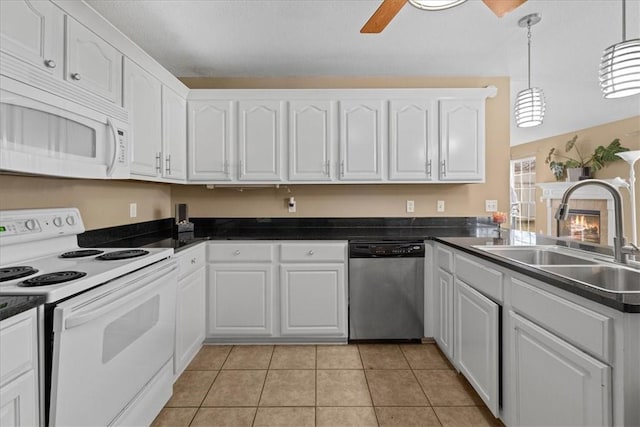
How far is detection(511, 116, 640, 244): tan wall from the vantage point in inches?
203

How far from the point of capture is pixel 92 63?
5.64 feet

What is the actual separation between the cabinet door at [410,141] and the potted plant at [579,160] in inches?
171

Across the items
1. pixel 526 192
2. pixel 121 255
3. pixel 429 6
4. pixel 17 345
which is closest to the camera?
pixel 17 345

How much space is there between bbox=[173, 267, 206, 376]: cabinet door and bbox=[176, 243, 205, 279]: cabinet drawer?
40 mm

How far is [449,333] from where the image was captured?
7.75 ft

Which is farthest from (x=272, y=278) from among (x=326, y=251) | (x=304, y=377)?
(x=304, y=377)

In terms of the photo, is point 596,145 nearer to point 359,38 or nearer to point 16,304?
point 359,38

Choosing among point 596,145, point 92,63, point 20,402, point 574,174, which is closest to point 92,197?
point 92,63

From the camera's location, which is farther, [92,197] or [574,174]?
[574,174]

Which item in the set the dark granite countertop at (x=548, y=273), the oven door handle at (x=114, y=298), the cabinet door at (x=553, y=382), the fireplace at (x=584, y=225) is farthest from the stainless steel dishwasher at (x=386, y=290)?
the fireplace at (x=584, y=225)

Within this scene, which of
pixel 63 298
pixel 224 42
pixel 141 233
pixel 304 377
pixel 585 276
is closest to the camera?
pixel 63 298

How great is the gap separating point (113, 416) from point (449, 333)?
202 cm

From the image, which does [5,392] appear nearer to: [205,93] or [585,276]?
[585,276]

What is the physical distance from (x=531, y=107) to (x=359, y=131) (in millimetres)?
1280
